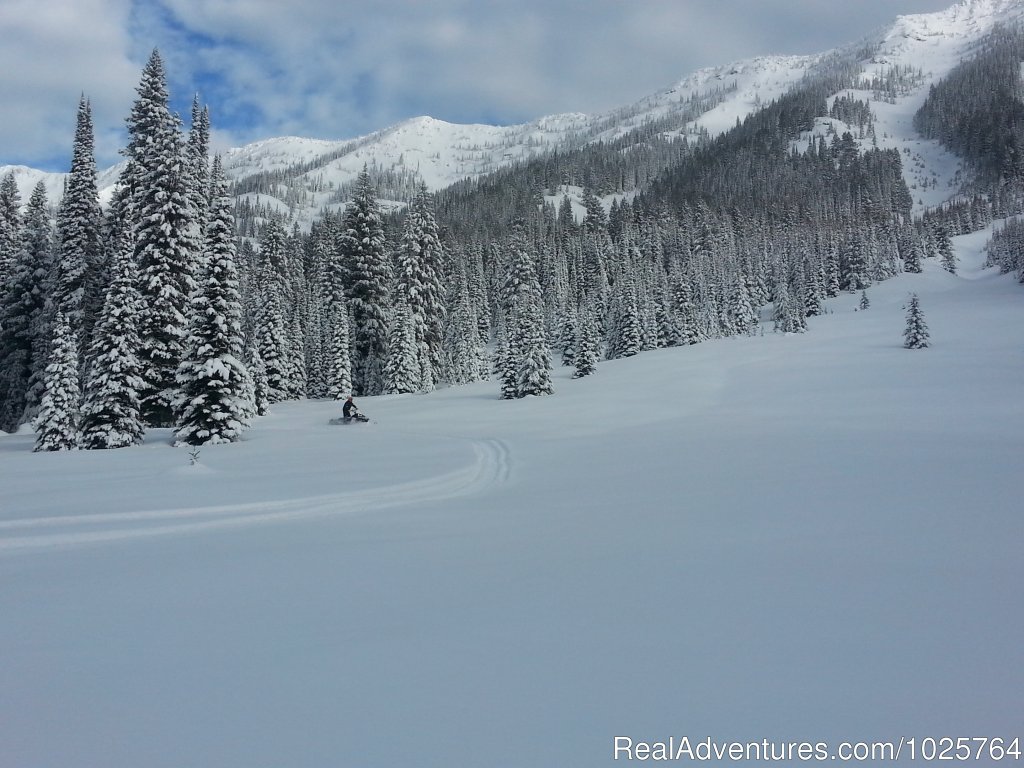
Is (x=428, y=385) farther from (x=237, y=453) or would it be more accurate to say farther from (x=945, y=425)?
(x=945, y=425)

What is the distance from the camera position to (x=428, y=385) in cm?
3803

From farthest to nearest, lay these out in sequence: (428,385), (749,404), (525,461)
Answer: (428,385), (749,404), (525,461)

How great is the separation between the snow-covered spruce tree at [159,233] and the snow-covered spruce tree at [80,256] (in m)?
5.38

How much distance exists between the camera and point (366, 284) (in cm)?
4075

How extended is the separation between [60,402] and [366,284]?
2338 centimetres

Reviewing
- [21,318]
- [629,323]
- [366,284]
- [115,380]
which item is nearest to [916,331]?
[629,323]

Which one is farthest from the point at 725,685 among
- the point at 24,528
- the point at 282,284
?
the point at 282,284

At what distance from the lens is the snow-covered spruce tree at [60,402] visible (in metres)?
19.2

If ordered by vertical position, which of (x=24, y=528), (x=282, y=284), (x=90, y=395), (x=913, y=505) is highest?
(x=282, y=284)

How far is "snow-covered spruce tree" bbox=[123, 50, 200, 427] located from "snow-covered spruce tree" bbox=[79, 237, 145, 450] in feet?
10.3

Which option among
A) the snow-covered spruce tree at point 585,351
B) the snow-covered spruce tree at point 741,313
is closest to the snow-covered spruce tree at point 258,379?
the snow-covered spruce tree at point 585,351

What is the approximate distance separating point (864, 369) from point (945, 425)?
43.0 ft

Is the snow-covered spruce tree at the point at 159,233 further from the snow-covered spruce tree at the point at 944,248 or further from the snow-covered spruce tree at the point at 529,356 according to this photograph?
the snow-covered spruce tree at the point at 944,248

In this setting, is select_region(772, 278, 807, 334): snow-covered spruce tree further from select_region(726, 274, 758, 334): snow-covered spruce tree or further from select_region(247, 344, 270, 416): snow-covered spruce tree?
select_region(247, 344, 270, 416): snow-covered spruce tree
